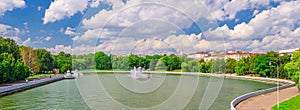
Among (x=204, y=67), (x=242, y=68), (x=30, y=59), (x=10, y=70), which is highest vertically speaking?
(x=30, y=59)

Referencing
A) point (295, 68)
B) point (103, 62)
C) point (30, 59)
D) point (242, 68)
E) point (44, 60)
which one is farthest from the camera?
point (103, 62)

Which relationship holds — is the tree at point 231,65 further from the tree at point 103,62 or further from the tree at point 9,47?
the tree at point 9,47

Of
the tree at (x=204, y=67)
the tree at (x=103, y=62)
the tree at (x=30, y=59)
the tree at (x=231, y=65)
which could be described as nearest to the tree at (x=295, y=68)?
the tree at (x=231, y=65)

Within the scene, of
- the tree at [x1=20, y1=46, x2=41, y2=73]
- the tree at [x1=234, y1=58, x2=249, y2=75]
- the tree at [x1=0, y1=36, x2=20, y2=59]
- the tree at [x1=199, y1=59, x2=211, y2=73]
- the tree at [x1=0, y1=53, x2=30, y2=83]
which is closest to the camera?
the tree at [x1=0, y1=53, x2=30, y2=83]

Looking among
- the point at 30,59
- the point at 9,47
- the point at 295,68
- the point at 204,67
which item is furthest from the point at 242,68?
the point at 9,47

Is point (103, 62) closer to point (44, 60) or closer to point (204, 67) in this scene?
point (44, 60)

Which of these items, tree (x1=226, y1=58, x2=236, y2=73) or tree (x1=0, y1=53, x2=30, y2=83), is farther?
tree (x1=226, y1=58, x2=236, y2=73)

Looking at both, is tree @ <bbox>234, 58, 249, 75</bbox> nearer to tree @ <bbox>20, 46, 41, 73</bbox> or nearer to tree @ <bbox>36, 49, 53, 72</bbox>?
tree @ <bbox>20, 46, 41, 73</bbox>

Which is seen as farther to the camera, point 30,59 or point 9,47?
point 30,59

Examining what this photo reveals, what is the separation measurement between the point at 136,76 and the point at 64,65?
31.3m

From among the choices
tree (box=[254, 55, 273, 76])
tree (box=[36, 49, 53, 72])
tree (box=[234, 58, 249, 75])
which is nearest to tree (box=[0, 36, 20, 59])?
tree (box=[36, 49, 53, 72])

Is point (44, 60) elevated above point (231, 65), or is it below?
above

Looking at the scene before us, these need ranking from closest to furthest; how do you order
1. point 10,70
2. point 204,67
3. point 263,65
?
point 10,70, point 263,65, point 204,67

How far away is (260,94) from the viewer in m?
30.2
